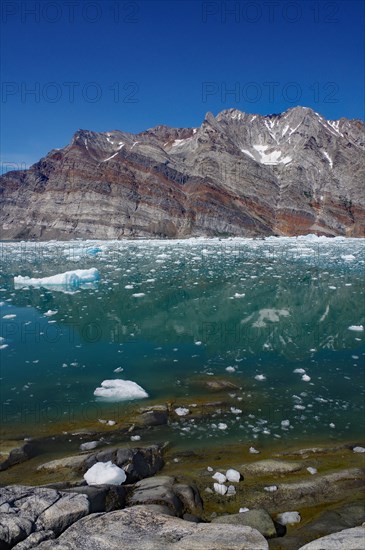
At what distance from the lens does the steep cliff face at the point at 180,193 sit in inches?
3743

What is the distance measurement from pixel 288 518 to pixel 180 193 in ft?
320

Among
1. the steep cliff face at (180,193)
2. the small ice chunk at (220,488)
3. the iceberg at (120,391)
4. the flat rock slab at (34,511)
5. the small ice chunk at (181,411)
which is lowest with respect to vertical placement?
the small ice chunk at (220,488)

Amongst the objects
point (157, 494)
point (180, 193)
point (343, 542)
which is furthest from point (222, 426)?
point (180, 193)

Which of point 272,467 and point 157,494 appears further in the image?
point 272,467

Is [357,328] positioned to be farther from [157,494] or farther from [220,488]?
[157,494]

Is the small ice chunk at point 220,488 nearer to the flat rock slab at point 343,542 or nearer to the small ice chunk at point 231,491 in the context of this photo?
the small ice chunk at point 231,491

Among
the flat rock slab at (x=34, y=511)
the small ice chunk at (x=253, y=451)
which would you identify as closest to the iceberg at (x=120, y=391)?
the small ice chunk at (x=253, y=451)

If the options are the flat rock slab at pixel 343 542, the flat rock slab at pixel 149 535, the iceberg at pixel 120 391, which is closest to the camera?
the flat rock slab at pixel 343 542

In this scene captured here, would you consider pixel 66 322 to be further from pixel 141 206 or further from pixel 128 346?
pixel 141 206

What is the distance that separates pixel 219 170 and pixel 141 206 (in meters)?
24.6

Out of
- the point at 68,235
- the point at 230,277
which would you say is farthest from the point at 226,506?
the point at 68,235

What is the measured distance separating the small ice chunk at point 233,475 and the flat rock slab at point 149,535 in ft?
6.68

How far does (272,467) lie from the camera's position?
6629 millimetres

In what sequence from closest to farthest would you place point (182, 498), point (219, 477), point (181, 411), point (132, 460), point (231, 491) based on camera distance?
point (182, 498), point (231, 491), point (219, 477), point (132, 460), point (181, 411)
